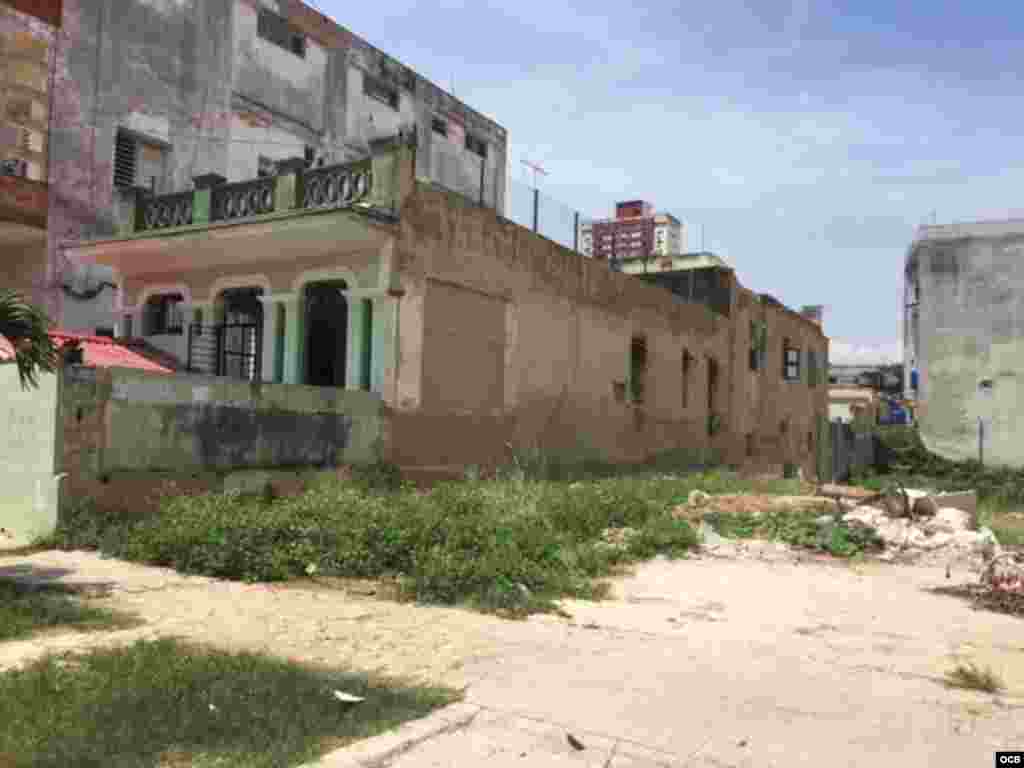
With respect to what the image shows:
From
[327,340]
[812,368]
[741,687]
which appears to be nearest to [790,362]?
[812,368]

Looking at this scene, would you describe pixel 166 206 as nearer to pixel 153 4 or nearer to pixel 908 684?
pixel 153 4

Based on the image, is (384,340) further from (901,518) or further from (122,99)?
(122,99)

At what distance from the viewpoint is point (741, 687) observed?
5.39 m

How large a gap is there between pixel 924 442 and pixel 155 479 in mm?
32903

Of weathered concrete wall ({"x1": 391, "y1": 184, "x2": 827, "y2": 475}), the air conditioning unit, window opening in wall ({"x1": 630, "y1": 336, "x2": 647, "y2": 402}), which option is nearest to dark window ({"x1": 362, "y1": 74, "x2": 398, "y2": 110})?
weathered concrete wall ({"x1": 391, "y1": 184, "x2": 827, "y2": 475})

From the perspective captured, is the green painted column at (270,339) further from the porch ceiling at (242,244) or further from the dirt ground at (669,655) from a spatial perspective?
the dirt ground at (669,655)

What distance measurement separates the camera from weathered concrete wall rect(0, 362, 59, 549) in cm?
1020

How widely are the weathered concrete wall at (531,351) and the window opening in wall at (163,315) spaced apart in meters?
5.59

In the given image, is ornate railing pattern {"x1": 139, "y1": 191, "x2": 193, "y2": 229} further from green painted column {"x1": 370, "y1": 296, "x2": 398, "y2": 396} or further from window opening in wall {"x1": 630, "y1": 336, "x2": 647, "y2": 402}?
window opening in wall {"x1": 630, "y1": 336, "x2": 647, "y2": 402}

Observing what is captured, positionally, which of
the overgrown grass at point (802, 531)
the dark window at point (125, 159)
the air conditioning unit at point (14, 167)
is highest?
the dark window at point (125, 159)

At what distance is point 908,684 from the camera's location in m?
5.58

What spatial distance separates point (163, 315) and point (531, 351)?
726 centimetres

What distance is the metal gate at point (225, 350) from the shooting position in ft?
55.0

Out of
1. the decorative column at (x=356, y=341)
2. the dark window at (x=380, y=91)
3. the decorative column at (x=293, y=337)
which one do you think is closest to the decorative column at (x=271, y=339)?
the decorative column at (x=293, y=337)
